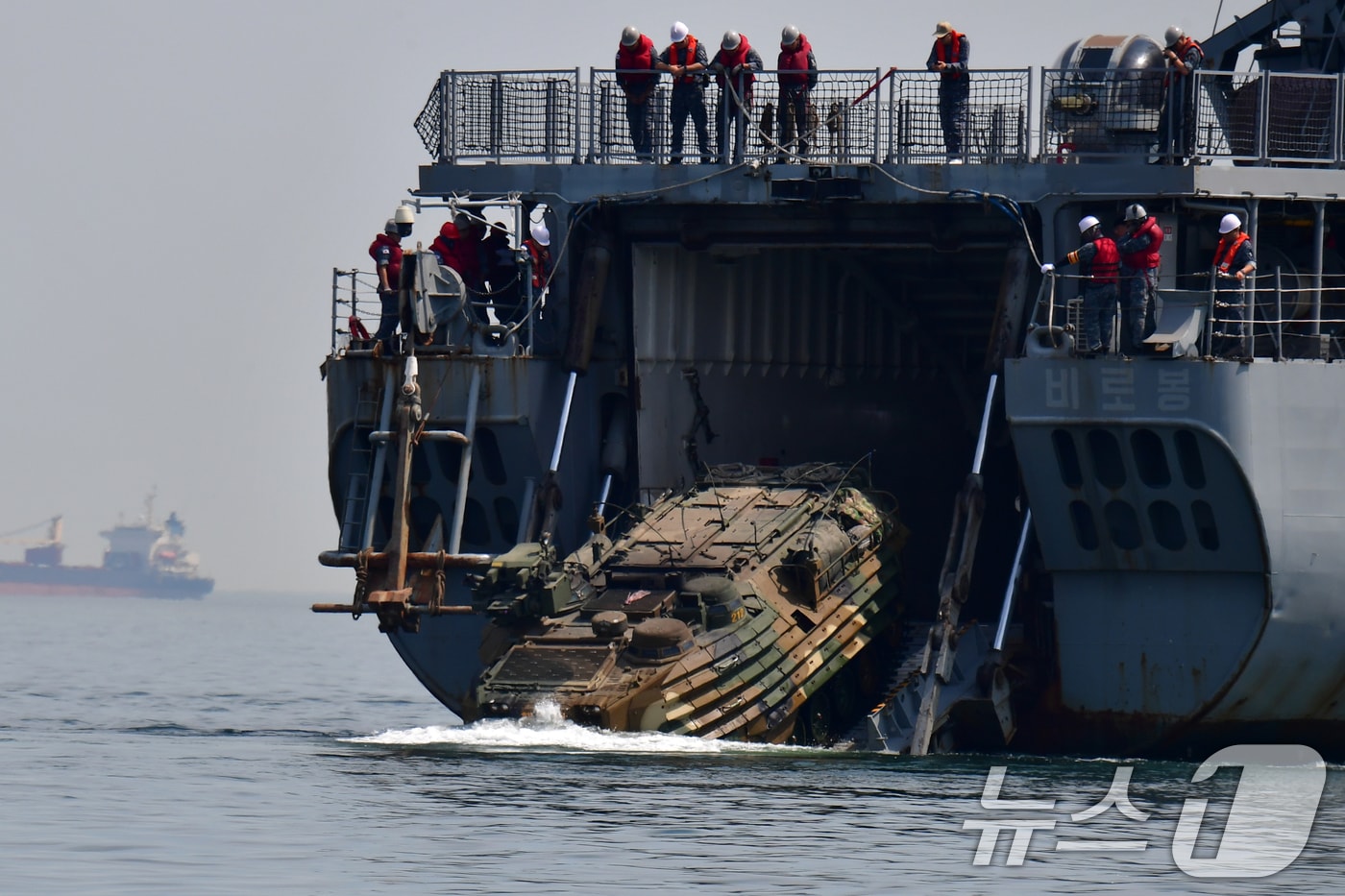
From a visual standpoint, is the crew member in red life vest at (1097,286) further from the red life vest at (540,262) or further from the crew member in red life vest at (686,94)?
the red life vest at (540,262)

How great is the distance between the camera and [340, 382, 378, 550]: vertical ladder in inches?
1275

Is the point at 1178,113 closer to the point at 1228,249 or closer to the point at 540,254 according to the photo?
the point at 1228,249

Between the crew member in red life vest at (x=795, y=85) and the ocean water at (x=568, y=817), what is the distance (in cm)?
820

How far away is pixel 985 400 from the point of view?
1332 inches

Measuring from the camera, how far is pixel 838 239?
3359 centimetres

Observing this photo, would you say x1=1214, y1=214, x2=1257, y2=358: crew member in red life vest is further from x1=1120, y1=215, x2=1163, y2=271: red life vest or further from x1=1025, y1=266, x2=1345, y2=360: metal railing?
x1=1120, y1=215, x2=1163, y2=271: red life vest

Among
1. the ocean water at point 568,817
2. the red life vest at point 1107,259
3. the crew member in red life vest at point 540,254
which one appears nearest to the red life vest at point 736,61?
the crew member in red life vest at point 540,254

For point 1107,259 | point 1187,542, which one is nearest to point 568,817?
point 1187,542

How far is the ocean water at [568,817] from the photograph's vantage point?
2175 centimetres

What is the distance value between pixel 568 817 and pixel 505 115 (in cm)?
1235

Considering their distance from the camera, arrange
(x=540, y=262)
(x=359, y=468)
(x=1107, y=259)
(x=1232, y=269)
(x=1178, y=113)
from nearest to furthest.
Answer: (x=1107, y=259) → (x=1232, y=269) → (x=1178, y=113) → (x=359, y=468) → (x=540, y=262)

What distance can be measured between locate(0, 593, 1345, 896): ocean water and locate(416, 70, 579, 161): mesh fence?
768 centimetres

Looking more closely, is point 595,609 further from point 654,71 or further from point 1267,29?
point 1267,29

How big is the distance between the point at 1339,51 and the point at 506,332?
482 inches
